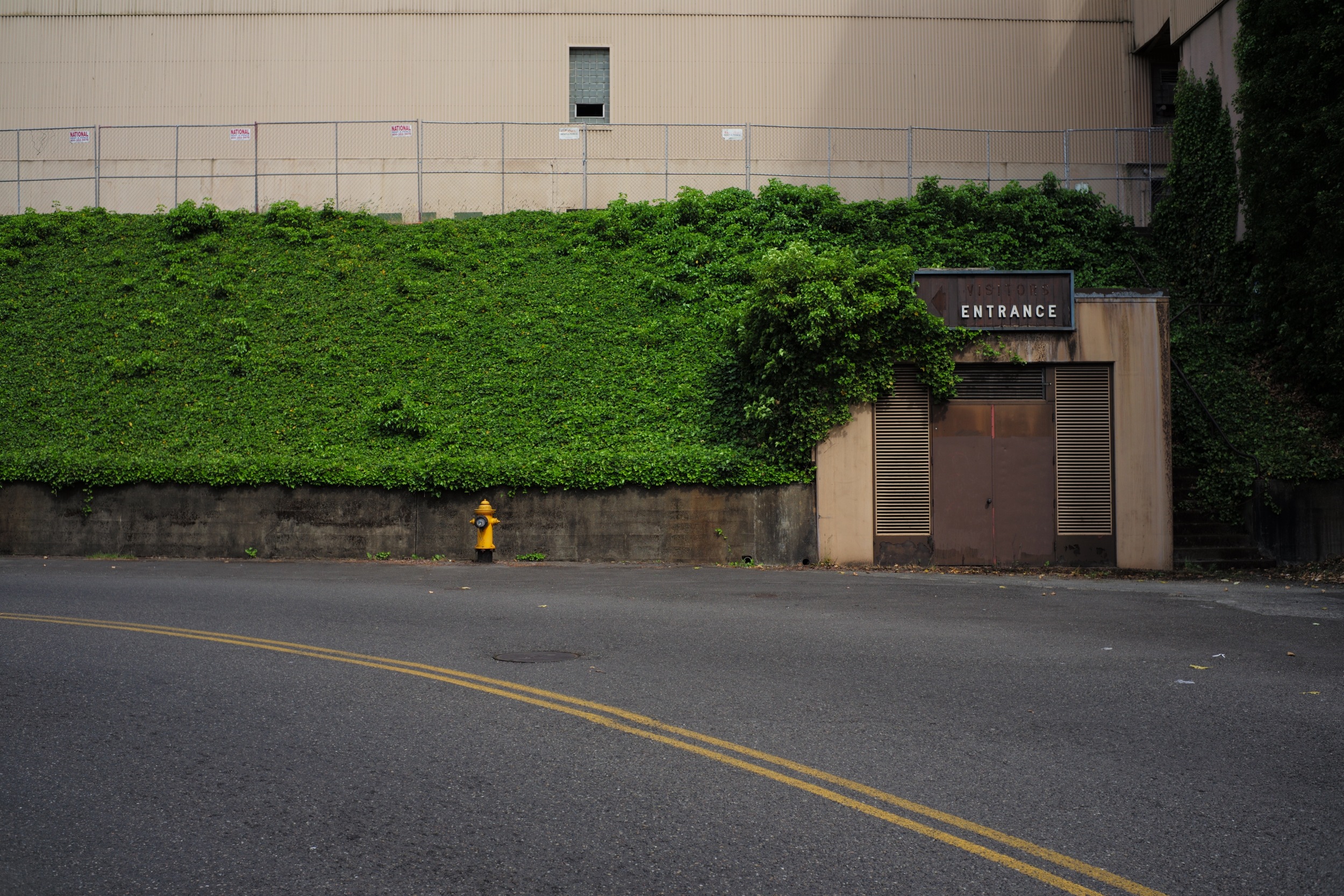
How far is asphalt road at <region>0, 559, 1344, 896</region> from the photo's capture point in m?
4.29

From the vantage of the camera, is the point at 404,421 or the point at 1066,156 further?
the point at 1066,156

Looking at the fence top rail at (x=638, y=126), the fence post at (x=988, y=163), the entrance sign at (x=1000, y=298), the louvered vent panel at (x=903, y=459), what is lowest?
the louvered vent panel at (x=903, y=459)

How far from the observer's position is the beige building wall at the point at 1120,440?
57.3 feet

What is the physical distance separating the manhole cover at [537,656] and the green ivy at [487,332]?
27.4 ft

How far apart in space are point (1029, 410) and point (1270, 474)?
4429 mm

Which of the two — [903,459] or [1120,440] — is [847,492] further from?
[1120,440]

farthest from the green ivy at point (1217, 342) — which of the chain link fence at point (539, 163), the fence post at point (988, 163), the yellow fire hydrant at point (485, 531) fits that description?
the yellow fire hydrant at point (485, 531)

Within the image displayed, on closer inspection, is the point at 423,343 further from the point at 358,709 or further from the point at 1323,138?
the point at 1323,138

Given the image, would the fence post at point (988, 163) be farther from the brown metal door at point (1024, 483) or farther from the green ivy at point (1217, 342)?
the brown metal door at point (1024, 483)

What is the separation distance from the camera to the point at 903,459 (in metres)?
17.8

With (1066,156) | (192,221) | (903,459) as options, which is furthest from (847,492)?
(192,221)

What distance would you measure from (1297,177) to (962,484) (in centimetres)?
1012

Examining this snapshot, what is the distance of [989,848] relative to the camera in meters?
4.46

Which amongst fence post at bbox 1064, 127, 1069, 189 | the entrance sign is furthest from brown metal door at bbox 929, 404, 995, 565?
fence post at bbox 1064, 127, 1069, 189
